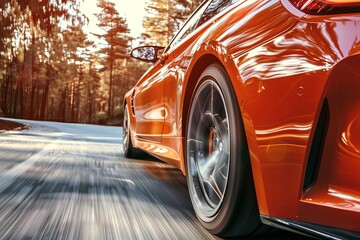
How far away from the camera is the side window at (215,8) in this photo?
3478 mm

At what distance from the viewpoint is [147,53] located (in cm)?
573

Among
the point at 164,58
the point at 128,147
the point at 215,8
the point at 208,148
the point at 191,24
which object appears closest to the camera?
the point at 208,148

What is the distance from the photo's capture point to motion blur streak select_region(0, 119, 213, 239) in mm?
2887

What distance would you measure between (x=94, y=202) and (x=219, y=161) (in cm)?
114

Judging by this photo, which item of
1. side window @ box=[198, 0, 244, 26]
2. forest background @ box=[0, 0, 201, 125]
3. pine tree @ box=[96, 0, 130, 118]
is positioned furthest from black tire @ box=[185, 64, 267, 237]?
pine tree @ box=[96, 0, 130, 118]

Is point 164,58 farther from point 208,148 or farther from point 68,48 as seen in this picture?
point 68,48

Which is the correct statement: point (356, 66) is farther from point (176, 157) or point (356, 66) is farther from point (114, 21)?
point (114, 21)

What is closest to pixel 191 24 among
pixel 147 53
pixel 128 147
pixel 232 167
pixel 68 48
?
pixel 147 53

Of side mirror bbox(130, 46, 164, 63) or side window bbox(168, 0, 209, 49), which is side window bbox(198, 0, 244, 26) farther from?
side mirror bbox(130, 46, 164, 63)

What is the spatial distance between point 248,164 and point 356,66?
2.75 ft

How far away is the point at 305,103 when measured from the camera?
2070 mm

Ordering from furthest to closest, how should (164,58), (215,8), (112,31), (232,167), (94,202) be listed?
(112,31), (164,58), (215,8), (94,202), (232,167)

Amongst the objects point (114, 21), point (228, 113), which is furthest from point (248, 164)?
point (114, 21)

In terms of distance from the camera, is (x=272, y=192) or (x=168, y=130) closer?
(x=272, y=192)
